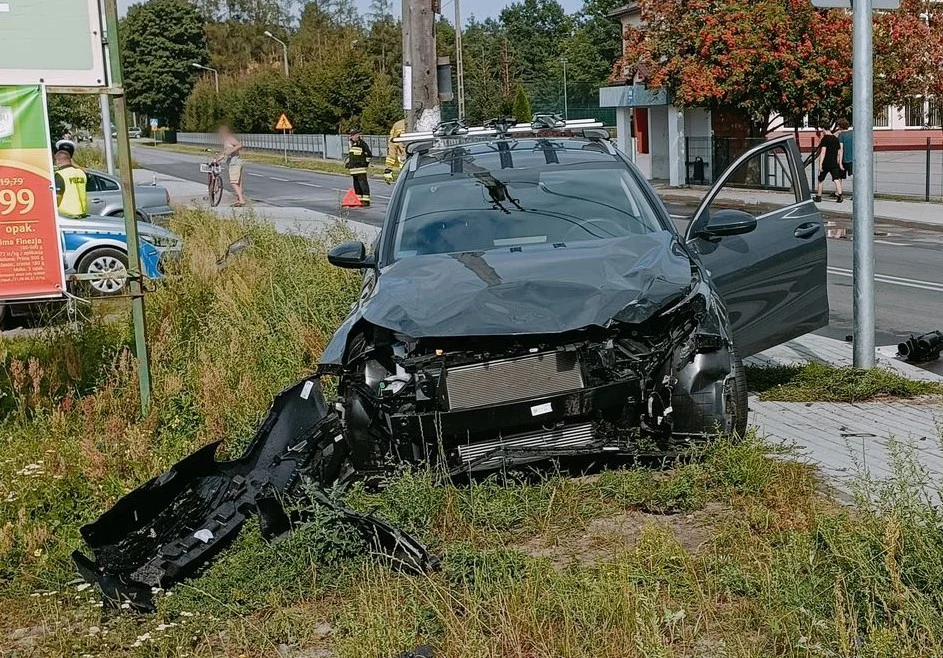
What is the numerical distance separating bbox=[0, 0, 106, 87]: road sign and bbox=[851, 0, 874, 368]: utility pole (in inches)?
195

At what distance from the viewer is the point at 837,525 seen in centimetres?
428

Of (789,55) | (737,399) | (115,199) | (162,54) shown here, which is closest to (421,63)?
(737,399)

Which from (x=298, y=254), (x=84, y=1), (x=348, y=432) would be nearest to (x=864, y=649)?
(x=348, y=432)

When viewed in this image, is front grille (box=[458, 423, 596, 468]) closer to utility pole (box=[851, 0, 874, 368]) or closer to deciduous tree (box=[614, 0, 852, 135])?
utility pole (box=[851, 0, 874, 368])

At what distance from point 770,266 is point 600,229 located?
122 cm

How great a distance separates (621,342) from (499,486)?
884 mm

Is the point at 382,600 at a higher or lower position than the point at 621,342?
lower

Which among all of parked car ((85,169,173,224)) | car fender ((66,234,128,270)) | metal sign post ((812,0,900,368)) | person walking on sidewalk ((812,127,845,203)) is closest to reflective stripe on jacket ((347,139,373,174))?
parked car ((85,169,173,224))

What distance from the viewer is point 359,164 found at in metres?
27.9

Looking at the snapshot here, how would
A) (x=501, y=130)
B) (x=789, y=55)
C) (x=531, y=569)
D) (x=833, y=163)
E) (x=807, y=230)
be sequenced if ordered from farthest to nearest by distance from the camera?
(x=789, y=55), (x=833, y=163), (x=501, y=130), (x=807, y=230), (x=531, y=569)

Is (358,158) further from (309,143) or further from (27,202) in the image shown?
(309,143)

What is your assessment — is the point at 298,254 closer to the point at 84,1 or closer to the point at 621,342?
the point at 84,1

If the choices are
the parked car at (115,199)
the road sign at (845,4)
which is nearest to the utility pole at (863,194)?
the road sign at (845,4)

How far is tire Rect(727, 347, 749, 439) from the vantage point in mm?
5715
